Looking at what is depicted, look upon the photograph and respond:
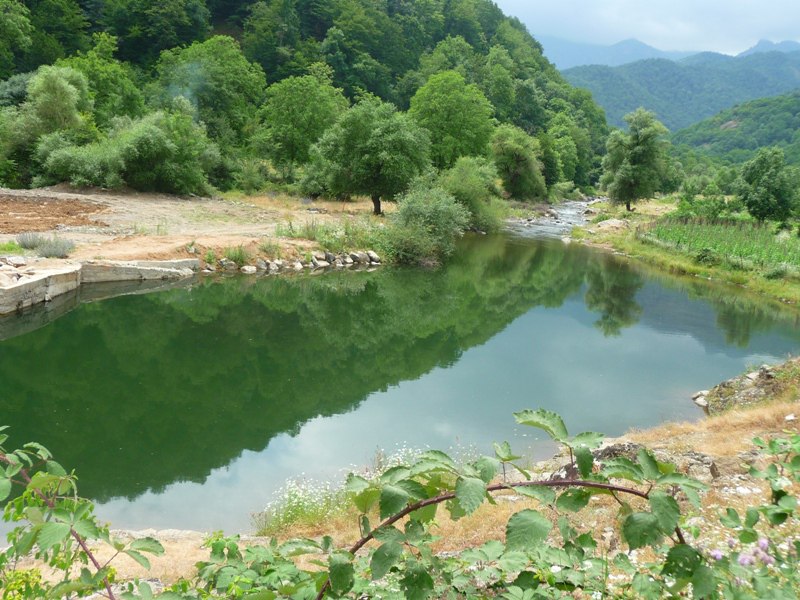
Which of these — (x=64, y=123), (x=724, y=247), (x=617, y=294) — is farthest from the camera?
(x=64, y=123)

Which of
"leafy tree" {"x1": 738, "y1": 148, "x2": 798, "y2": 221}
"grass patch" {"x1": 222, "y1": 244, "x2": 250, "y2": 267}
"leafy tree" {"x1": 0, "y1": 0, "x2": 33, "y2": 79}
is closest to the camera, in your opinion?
"grass patch" {"x1": 222, "y1": 244, "x2": 250, "y2": 267}

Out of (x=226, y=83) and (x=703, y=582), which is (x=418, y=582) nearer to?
(x=703, y=582)

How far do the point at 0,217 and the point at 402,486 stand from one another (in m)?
24.4

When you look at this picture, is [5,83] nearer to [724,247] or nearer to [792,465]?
[724,247]

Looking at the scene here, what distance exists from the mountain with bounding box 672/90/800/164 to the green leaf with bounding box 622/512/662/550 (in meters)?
118

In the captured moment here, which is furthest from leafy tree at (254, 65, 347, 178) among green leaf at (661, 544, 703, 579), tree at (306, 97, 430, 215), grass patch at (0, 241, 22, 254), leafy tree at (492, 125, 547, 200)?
green leaf at (661, 544, 703, 579)

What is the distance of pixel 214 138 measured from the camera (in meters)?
44.7

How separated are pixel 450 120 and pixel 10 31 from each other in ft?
113

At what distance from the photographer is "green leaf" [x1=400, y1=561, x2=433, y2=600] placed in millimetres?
1576

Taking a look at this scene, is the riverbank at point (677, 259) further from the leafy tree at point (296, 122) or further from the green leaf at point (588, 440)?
the green leaf at point (588, 440)

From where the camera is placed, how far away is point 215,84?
50125mm

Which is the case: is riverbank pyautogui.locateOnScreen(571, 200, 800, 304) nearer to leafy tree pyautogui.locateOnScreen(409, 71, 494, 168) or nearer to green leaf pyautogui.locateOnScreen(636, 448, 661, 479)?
leafy tree pyautogui.locateOnScreen(409, 71, 494, 168)

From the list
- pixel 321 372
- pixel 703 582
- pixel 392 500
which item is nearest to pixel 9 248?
pixel 321 372

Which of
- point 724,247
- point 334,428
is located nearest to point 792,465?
point 334,428
